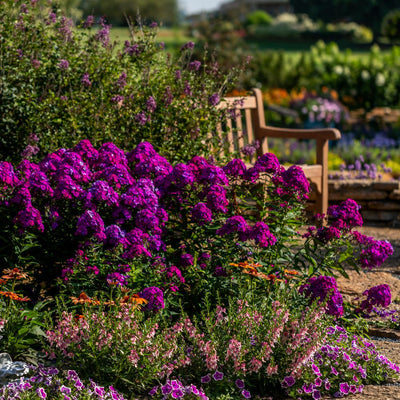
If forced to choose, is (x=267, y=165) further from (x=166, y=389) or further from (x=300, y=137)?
(x=300, y=137)

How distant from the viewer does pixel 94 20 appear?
17.1ft

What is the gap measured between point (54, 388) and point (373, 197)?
4698 mm

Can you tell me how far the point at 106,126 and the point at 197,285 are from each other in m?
1.54

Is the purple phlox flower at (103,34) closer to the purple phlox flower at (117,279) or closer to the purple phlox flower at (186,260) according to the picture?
the purple phlox flower at (186,260)

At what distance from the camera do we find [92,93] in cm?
492

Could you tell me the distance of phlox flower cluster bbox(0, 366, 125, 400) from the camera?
8.60ft

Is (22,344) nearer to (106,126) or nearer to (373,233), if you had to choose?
(106,126)

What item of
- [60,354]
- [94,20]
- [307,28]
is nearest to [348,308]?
[60,354]

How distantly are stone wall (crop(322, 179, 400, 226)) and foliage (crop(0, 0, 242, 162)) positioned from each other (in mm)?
2069

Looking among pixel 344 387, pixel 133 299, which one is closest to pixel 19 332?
pixel 133 299

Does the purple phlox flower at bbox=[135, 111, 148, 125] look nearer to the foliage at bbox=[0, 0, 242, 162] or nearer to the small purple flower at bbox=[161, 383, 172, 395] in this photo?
the foliage at bbox=[0, 0, 242, 162]

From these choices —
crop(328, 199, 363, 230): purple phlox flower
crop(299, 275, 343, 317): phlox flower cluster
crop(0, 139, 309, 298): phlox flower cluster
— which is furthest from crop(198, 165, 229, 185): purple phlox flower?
crop(299, 275, 343, 317): phlox flower cluster

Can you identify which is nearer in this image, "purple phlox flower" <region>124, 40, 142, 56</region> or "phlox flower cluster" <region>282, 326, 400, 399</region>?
Result: "phlox flower cluster" <region>282, 326, 400, 399</region>


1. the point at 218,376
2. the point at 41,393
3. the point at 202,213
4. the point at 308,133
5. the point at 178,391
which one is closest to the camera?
the point at 41,393
